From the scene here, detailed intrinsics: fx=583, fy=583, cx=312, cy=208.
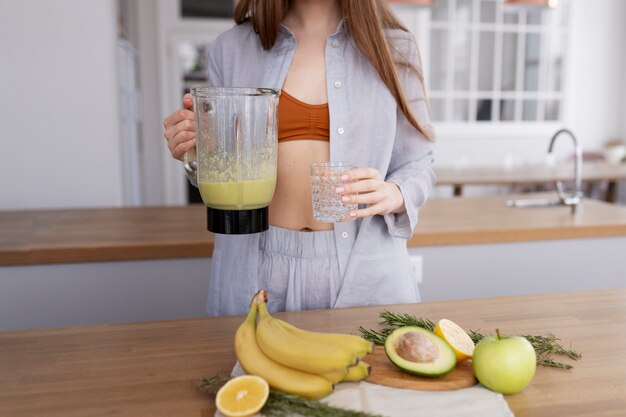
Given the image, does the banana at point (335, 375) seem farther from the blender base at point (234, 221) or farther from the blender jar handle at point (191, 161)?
the blender jar handle at point (191, 161)

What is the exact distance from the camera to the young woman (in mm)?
1260

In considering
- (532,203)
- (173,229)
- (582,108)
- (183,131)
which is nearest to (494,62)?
(582,108)

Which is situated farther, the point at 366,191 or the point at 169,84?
the point at 169,84

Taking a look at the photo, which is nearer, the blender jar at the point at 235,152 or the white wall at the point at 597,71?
the blender jar at the point at 235,152

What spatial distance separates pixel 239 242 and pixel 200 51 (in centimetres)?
458

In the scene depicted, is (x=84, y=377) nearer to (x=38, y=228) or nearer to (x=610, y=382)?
(x=610, y=382)

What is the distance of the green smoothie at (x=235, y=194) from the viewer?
0.96m

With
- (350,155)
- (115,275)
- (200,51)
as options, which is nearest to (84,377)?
(350,155)

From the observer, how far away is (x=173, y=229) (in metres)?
1.95

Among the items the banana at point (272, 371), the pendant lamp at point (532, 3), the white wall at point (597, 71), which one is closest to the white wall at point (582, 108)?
the white wall at point (597, 71)

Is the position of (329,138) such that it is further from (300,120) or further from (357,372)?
(357,372)

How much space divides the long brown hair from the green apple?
0.61 meters

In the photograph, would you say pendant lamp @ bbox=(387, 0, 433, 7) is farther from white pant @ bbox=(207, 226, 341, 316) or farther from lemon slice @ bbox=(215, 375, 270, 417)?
lemon slice @ bbox=(215, 375, 270, 417)

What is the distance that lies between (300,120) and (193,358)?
0.57 metres
